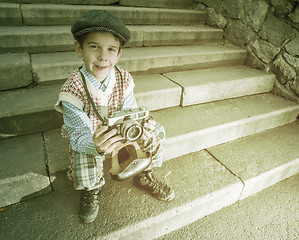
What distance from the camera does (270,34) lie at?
264 centimetres

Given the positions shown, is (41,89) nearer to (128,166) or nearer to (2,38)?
(2,38)

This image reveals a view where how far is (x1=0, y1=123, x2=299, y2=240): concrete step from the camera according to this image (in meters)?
1.37

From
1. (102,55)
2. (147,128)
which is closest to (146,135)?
(147,128)

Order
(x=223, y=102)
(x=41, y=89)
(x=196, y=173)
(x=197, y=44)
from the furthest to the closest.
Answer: (x=197, y=44) → (x=223, y=102) → (x=41, y=89) → (x=196, y=173)

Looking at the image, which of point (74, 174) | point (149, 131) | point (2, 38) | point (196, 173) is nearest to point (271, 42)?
point (196, 173)

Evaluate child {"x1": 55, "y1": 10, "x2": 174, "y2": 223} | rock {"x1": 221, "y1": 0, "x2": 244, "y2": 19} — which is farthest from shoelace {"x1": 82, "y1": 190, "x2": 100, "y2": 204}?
rock {"x1": 221, "y1": 0, "x2": 244, "y2": 19}

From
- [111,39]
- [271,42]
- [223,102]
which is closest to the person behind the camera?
[111,39]

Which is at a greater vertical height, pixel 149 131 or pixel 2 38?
pixel 2 38

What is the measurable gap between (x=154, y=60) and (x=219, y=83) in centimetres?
84

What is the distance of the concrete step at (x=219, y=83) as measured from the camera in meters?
2.32

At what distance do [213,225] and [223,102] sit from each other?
4.69 feet

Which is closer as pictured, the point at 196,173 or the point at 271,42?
the point at 196,173

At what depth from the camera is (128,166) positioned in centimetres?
136

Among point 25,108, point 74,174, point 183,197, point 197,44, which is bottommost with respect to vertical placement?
point 183,197
